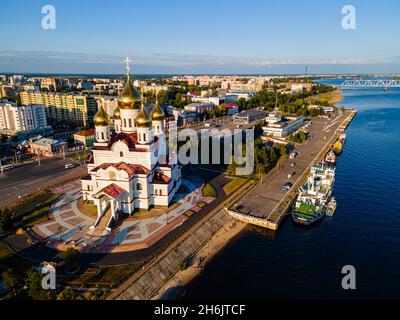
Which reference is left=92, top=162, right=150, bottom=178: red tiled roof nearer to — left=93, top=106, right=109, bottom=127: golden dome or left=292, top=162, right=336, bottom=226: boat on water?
left=93, top=106, right=109, bottom=127: golden dome

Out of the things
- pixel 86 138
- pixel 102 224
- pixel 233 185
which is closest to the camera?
pixel 102 224

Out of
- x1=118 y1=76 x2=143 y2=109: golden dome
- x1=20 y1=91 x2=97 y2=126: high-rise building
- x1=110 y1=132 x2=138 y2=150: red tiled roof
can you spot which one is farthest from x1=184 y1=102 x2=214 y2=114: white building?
x1=110 y1=132 x2=138 y2=150: red tiled roof

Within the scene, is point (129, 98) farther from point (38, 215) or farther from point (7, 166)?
point (7, 166)

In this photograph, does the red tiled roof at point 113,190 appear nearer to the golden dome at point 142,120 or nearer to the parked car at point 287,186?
the golden dome at point 142,120

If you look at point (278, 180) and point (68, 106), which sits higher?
point (68, 106)

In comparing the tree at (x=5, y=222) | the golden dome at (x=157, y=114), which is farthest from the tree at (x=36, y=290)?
the golden dome at (x=157, y=114)

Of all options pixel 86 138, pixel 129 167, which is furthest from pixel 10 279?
pixel 86 138
